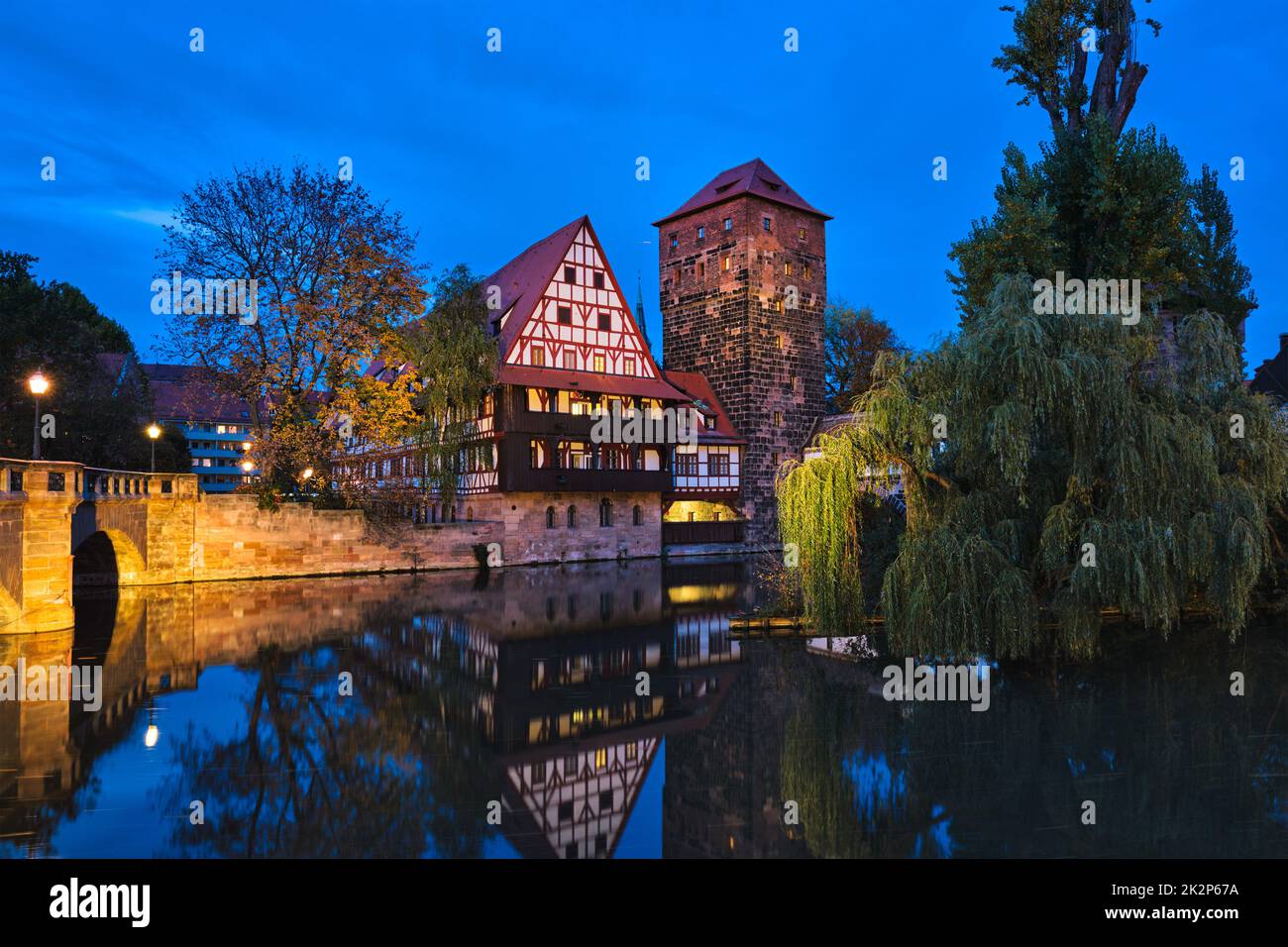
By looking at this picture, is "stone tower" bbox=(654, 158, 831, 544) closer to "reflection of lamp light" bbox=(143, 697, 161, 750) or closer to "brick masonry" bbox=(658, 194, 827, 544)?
"brick masonry" bbox=(658, 194, 827, 544)

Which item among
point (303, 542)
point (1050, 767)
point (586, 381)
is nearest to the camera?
point (1050, 767)

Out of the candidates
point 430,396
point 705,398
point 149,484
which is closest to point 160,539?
point 149,484

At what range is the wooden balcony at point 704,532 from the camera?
121 feet

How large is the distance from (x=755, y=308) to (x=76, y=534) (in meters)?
29.5

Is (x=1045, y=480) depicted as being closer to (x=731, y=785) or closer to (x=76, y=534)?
(x=731, y=785)

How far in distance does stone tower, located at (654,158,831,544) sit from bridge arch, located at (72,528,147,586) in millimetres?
25995

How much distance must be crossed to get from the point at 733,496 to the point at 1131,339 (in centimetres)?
2852

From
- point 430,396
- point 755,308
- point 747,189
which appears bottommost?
point 430,396

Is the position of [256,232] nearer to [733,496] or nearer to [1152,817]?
[733,496]

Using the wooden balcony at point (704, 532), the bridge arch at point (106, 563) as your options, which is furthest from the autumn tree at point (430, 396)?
the wooden balcony at point (704, 532)

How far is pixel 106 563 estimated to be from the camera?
73.7ft

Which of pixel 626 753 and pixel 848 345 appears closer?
pixel 626 753
